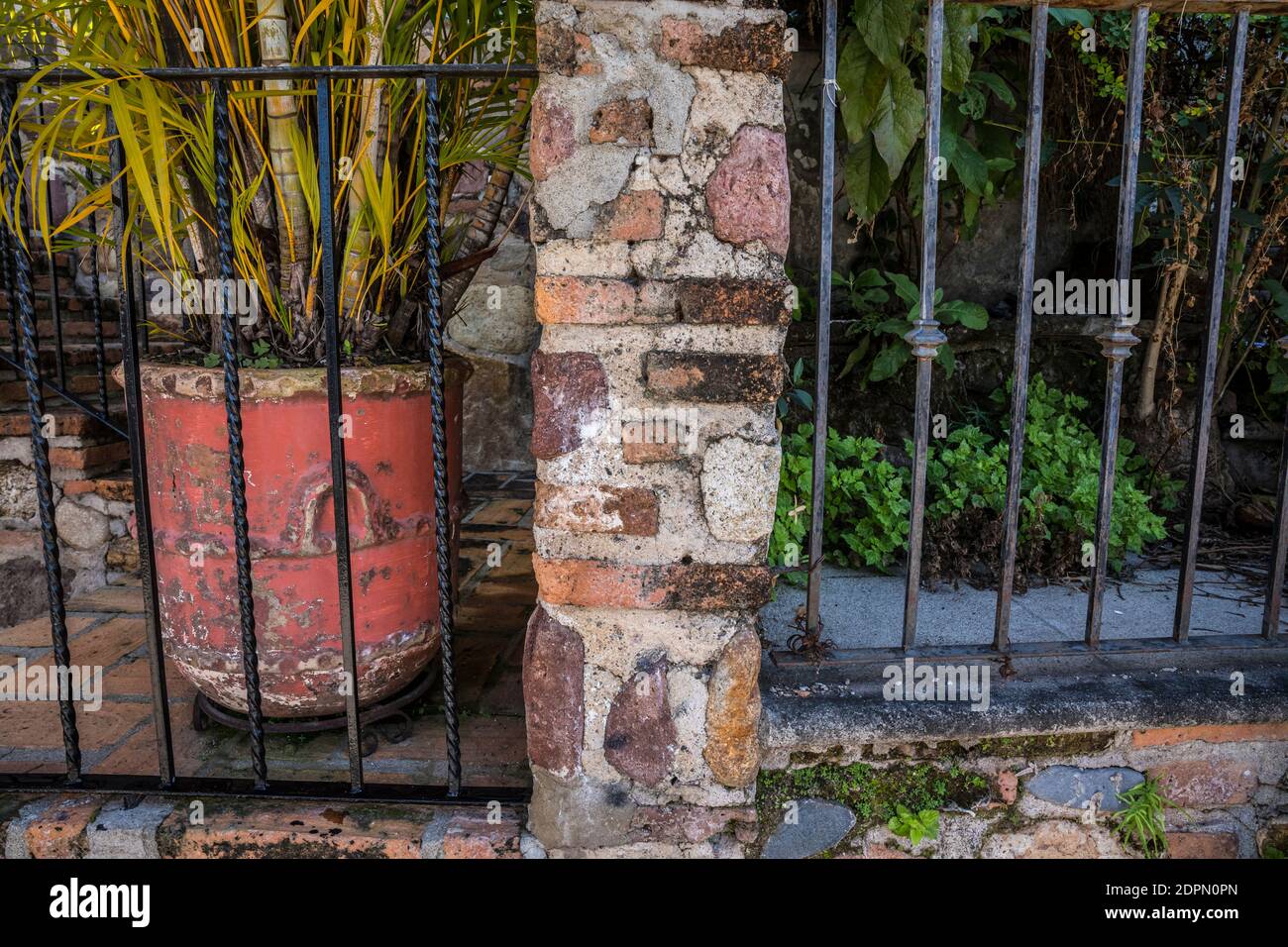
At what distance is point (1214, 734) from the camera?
1.74 m

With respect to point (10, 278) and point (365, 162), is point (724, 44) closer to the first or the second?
point (365, 162)

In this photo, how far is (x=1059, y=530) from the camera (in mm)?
2656

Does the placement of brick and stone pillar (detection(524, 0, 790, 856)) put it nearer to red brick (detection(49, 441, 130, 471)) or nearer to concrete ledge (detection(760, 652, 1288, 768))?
concrete ledge (detection(760, 652, 1288, 768))

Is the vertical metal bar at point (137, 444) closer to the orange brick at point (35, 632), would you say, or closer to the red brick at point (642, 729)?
the red brick at point (642, 729)

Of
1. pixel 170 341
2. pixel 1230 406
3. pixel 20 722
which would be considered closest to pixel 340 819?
pixel 20 722

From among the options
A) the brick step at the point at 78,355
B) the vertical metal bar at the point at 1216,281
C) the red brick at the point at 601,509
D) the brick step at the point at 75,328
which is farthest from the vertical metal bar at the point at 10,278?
the vertical metal bar at the point at 1216,281

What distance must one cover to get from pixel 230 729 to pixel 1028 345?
1.93 meters

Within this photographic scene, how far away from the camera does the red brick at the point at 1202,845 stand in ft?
5.77

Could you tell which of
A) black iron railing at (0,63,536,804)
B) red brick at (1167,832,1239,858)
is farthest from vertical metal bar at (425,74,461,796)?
red brick at (1167,832,1239,858)

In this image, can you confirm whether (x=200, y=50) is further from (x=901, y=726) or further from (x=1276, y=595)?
(x=1276, y=595)

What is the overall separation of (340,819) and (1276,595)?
6.25 ft

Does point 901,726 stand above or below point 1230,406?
below

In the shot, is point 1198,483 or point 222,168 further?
point 1198,483

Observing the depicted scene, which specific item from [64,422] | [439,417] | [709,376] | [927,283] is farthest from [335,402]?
[64,422]
